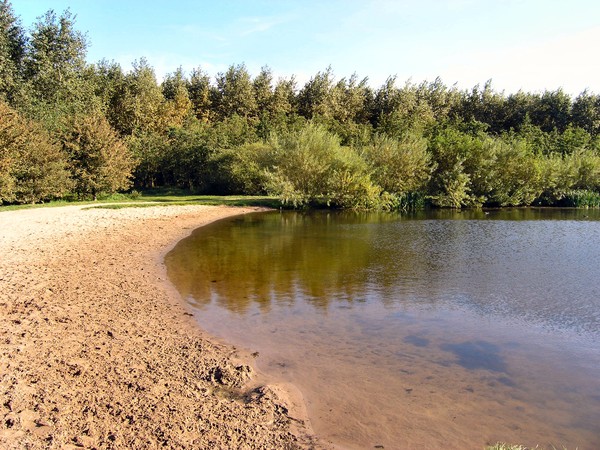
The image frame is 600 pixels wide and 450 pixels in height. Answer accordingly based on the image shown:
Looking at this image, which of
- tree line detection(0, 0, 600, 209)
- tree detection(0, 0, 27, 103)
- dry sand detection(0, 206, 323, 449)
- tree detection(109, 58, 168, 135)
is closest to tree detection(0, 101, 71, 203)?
tree line detection(0, 0, 600, 209)

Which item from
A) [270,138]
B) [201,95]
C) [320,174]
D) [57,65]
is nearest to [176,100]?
[201,95]

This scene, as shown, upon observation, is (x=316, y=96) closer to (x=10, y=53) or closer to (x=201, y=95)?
(x=201, y=95)

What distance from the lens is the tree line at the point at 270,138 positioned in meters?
35.8

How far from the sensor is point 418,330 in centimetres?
936

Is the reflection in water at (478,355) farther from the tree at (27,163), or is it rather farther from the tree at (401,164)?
the tree at (401,164)

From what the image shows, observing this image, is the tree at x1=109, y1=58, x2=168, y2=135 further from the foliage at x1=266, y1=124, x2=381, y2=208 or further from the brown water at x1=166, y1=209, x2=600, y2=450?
the brown water at x1=166, y1=209, x2=600, y2=450

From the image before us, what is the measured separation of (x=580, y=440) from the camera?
545 centimetres

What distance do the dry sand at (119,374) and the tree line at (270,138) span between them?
67.0 ft

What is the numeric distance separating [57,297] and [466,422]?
28.7 ft

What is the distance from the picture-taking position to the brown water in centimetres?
585

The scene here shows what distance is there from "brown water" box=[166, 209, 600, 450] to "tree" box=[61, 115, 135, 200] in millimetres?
19683

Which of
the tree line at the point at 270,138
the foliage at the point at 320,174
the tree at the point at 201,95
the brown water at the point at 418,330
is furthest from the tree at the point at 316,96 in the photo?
the brown water at the point at 418,330

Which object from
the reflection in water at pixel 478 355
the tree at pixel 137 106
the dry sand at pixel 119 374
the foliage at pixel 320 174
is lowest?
the reflection in water at pixel 478 355

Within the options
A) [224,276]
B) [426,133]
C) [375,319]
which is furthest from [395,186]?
[375,319]
